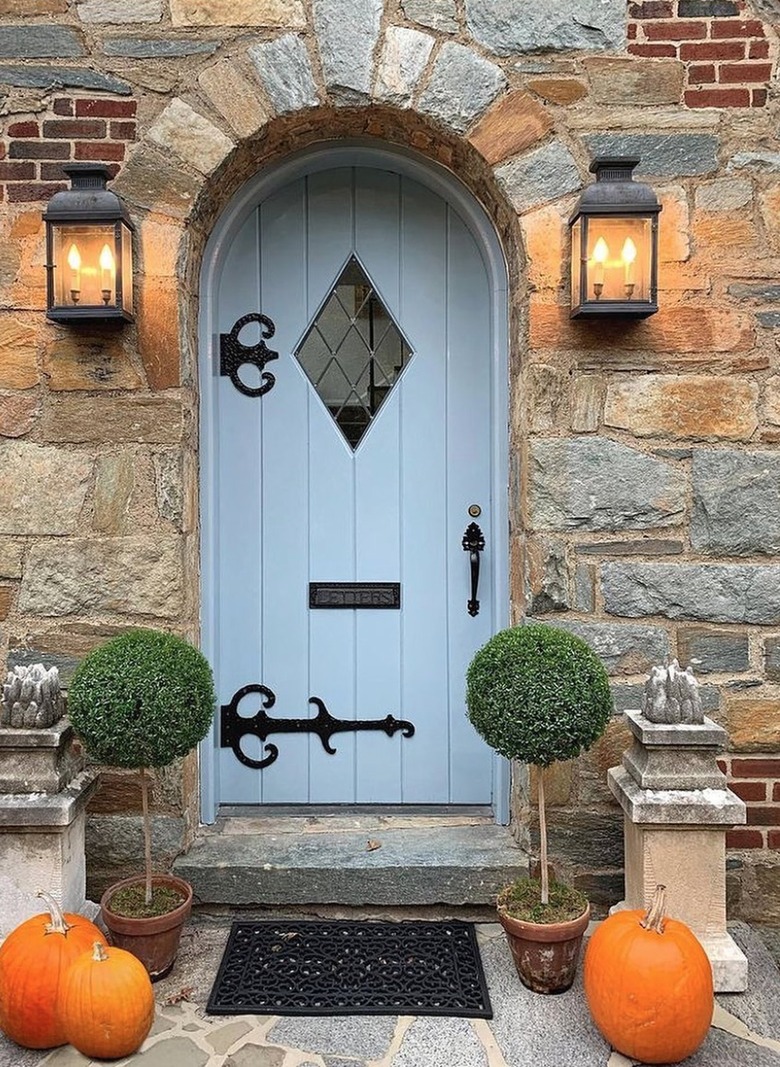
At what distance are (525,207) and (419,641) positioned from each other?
1.46 metres

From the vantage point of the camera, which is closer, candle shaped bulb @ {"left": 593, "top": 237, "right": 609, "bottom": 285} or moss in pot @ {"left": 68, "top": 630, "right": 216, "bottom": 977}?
moss in pot @ {"left": 68, "top": 630, "right": 216, "bottom": 977}

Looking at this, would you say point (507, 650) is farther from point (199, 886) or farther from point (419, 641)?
point (199, 886)

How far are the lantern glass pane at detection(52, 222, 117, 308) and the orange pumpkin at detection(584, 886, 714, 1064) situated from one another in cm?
220

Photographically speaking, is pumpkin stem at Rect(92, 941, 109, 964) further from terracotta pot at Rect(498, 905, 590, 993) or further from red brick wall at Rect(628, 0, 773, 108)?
red brick wall at Rect(628, 0, 773, 108)

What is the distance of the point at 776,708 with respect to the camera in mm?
2643

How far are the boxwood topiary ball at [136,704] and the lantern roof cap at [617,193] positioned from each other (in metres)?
1.72

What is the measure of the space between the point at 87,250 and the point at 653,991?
245 centimetres

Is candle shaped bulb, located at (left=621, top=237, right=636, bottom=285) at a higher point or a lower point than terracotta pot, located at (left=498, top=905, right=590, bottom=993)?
higher

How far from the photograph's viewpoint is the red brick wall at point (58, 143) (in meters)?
2.63

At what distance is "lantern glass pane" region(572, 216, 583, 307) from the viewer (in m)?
2.50

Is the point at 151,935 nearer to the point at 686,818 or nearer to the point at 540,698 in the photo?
the point at 540,698

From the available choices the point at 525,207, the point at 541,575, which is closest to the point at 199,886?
the point at 541,575

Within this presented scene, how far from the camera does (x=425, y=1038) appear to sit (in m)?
2.11

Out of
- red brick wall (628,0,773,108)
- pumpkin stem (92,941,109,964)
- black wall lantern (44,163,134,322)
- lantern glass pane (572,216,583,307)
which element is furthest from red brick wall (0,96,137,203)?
pumpkin stem (92,941,109,964)
